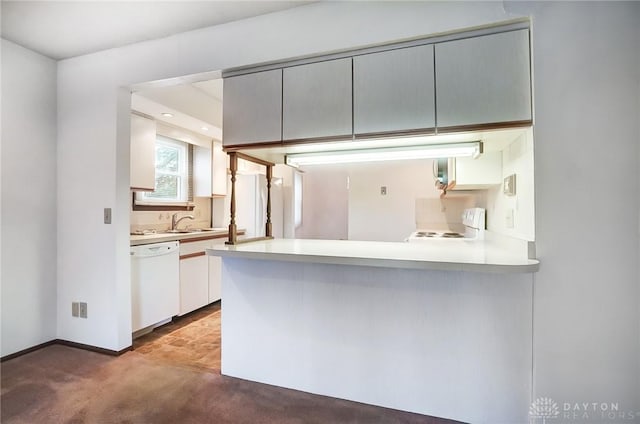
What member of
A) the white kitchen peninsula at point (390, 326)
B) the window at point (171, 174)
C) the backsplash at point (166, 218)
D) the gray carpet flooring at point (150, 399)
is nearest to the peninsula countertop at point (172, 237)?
the backsplash at point (166, 218)

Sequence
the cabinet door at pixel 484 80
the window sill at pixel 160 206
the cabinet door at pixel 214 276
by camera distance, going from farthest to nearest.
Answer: the cabinet door at pixel 214 276 < the window sill at pixel 160 206 < the cabinet door at pixel 484 80

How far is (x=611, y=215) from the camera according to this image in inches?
55.0

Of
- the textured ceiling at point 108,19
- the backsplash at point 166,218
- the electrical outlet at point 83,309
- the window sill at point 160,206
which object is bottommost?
the electrical outlet at point 83,309

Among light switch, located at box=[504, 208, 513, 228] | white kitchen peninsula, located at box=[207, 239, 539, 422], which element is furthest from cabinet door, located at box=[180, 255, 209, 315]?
light switch, located at box=[504, 208, 513, 228]

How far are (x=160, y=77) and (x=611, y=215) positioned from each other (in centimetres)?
291

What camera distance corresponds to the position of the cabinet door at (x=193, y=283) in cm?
326

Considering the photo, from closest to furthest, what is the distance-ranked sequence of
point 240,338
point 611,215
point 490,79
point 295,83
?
point 611,215
point 490,79
point 295,83
point 240,338

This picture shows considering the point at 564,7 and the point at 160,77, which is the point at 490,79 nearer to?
the point at 564,7

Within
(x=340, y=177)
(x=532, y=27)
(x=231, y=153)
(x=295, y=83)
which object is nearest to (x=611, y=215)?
(x=532, y=27)

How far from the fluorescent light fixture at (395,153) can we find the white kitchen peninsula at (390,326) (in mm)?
609

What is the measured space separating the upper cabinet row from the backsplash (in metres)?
2.06

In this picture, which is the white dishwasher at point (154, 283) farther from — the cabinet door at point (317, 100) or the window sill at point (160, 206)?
the cabinet door at point (317, 100)

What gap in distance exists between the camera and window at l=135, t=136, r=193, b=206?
3727 millimetres

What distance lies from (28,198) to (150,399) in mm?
1941
